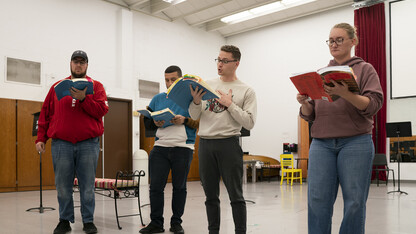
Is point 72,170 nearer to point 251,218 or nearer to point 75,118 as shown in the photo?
point 75,118

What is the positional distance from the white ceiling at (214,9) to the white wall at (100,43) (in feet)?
1.10

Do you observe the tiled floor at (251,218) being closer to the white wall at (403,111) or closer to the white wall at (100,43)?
the white wall at (100,43)

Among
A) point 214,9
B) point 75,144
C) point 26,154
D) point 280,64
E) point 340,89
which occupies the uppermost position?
point 214,9

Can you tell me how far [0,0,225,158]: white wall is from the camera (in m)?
10.0

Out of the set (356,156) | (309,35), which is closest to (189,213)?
(356,156)

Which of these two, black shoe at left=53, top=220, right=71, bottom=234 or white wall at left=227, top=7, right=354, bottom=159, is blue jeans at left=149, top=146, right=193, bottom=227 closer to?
black shoe at left=53, top=220, right=71, bottom=234

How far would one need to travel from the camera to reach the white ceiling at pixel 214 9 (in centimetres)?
1273

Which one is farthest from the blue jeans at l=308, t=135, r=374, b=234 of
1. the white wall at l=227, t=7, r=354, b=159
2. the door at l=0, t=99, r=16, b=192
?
the white wall at l=227, t=7, r=354, b=159

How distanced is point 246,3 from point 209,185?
10863 mm

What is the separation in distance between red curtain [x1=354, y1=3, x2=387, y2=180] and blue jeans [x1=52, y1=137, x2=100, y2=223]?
1063 centimetres

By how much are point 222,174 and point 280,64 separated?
12368mm

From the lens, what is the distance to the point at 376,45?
12469 mm

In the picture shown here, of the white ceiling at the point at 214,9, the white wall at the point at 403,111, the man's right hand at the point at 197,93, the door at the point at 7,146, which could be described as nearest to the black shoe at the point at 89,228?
the man's right hand at the point at 197,93

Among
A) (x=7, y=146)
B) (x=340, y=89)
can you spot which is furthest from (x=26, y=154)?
(x=340, y=89)
